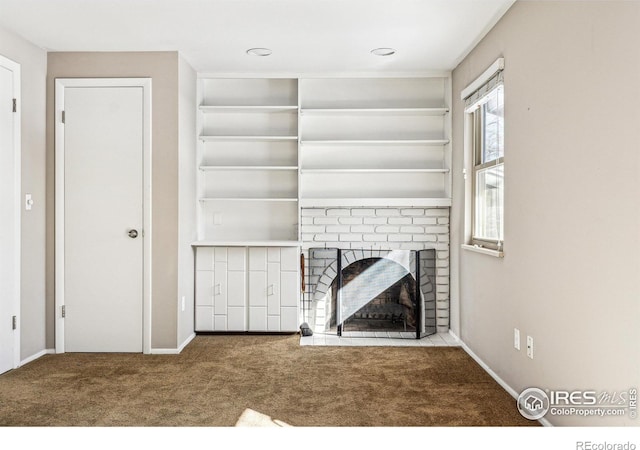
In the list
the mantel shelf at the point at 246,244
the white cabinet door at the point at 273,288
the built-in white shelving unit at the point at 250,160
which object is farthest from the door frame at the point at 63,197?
the white cabinet door at the point at 273,288

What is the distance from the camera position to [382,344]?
4.33 metres

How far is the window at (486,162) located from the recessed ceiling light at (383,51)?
72 cm

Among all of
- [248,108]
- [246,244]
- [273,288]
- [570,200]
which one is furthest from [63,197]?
[570,200]

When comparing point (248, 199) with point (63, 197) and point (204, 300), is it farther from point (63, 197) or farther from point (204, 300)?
point (63, 197)

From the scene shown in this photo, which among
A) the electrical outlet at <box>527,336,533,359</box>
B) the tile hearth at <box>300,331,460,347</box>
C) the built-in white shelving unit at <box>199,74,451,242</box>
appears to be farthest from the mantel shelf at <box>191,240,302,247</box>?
the electrical outlet at <box>527,336,533,359</box>

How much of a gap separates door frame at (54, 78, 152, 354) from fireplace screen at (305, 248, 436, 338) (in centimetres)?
150

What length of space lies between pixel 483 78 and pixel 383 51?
87 cm

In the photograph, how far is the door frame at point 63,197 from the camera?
397 cm

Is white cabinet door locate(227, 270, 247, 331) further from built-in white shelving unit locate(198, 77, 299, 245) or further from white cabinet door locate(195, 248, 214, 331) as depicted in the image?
built-in white shelving unit locate(198, 77, 299, 245)

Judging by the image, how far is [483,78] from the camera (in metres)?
3.57

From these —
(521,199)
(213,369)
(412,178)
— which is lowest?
(213,369)
